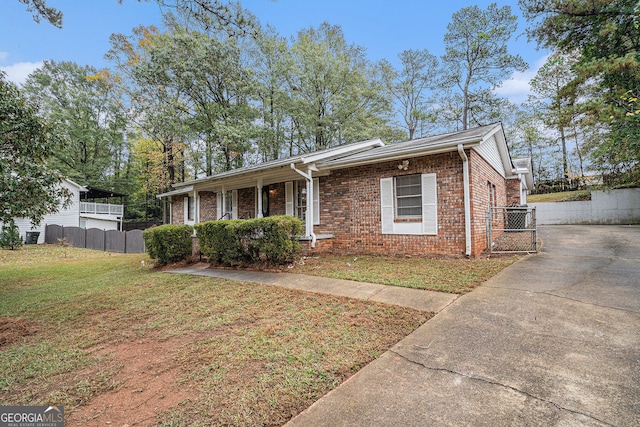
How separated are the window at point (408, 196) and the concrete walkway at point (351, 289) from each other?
343 centimetres

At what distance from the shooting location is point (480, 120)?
22.1m

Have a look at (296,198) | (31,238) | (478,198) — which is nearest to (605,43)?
(478,198)

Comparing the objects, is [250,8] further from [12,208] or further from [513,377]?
[513,377]

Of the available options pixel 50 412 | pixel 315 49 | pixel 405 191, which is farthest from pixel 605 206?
pixel 50 412

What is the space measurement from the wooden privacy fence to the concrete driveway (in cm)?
1708

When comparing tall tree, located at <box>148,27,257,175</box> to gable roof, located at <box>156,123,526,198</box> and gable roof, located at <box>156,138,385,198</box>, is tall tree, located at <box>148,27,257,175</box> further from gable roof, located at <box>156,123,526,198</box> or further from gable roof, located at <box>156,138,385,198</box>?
gable roof, located at <box>156,138,385,198</box>

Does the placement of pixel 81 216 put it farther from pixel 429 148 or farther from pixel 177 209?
pixel 429 148

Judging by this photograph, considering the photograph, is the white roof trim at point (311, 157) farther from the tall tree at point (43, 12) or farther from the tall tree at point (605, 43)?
the tall tree at point (605, 43)

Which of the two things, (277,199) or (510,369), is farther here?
Answer: (277,199)

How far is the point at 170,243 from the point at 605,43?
59.6ft

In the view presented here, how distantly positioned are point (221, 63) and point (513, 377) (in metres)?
21.0

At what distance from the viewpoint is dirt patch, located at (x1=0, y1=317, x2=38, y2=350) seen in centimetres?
396

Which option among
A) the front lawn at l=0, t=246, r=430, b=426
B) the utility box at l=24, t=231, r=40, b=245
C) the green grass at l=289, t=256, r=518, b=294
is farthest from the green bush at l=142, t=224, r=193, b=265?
the utility box at l=24, t=231, r=40, b=245

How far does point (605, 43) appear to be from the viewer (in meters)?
11.5
